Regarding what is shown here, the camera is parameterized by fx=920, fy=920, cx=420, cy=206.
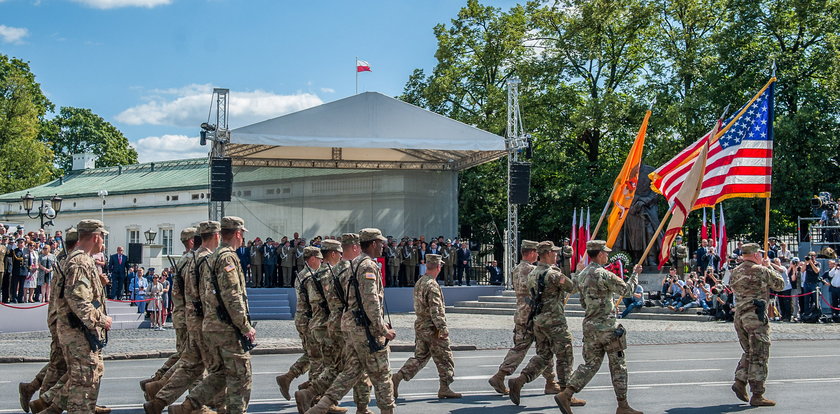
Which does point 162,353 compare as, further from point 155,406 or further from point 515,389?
point 515,389

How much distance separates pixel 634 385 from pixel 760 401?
1.93m

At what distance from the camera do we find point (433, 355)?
1096 cm

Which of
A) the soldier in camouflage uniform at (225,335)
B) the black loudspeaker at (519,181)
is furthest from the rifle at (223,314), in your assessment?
the black loudspeaker at (519,181)

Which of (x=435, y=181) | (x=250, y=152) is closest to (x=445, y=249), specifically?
(x=435, y=181)

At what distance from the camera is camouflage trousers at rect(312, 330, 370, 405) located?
891cm

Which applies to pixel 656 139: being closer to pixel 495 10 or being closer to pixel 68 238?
pixel 495 10

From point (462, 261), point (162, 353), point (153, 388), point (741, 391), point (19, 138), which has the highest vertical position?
point (19, 138)

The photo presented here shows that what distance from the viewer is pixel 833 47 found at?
32625 mm

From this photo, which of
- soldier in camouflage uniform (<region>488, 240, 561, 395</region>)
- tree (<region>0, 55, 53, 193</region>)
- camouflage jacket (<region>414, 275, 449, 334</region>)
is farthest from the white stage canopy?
tree (<region>0, 55, 53, 193</region>)

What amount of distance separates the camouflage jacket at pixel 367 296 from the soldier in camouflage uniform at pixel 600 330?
2090 millimetres

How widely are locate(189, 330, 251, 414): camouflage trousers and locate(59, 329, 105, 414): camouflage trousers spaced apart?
3.02 feet

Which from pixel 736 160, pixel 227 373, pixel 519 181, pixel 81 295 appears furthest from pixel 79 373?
pixel 519 181

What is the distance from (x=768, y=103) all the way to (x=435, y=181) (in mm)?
16317

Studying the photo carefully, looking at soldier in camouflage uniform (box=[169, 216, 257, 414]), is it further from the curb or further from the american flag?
the american flag
